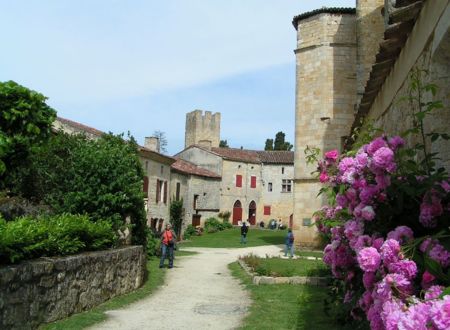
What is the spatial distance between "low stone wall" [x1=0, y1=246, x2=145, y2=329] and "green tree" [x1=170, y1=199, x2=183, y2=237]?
103 ft

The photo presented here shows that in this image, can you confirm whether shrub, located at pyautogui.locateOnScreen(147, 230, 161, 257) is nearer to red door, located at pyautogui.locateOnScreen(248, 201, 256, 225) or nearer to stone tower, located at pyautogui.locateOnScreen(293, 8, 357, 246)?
stone tower, located at pyautogui.locateOnScreen(293, 8, 357, 246)

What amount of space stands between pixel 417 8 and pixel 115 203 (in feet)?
34.4

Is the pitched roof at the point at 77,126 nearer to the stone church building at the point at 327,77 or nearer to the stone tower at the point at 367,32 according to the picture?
the stone church building at the point at 327,77

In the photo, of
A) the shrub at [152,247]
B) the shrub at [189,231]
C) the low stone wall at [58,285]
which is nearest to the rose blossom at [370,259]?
the low stone wall at [58,285]

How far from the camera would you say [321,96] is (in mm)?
24234

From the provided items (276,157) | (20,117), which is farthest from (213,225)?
(20,117)

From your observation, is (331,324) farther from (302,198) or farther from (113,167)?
(302,198)

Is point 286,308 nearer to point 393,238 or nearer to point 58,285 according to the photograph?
point 58,285

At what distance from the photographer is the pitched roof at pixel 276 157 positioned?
59.3 meters

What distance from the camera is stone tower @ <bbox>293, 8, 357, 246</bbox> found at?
78.6 ft

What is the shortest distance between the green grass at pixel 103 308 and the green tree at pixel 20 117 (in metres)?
3.83

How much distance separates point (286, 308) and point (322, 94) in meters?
16.7

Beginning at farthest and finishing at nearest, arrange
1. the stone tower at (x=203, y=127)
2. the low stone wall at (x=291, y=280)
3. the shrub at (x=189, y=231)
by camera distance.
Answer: the stone tower at (x=203, y=127) < the shrub at (x=189, y=231) < the low stone wall at (x=291, y=280)

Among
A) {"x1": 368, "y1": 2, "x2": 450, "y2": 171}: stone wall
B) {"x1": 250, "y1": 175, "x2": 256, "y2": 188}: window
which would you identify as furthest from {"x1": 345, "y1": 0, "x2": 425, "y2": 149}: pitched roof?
{"x1": 250, "y1": 175, "x2": 256, "y2": 188}: window
